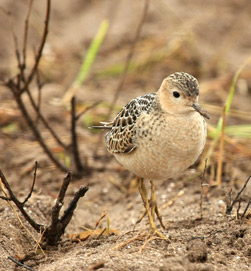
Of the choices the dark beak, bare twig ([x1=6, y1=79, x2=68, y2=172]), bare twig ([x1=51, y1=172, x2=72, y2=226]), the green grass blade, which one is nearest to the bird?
the dark beak

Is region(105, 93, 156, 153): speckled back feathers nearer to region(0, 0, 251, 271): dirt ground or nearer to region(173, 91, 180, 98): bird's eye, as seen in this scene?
region(173, 91, 180, 98): bird's eye

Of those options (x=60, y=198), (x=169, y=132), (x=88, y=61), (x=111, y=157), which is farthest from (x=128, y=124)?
(x=88, y=61)

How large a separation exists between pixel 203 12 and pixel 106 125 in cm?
552

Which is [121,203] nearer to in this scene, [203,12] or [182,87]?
[182,87]

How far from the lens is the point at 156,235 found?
4.18 meters

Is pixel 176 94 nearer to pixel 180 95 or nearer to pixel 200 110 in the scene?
pixel 180 95

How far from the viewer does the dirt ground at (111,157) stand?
3.94 metres

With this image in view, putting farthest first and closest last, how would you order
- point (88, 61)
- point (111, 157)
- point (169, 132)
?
1. point (88, 61)
2. point (111, 157)
3. point (169, 132)

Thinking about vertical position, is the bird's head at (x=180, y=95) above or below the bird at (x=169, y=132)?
above

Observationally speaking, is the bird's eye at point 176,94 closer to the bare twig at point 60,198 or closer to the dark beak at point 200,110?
the dark beak at point 200,110

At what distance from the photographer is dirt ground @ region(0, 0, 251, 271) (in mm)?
3936

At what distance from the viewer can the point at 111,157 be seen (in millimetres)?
6559

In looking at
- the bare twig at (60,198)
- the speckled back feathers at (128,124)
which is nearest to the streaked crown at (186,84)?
the speckled back feathers at (128,124)

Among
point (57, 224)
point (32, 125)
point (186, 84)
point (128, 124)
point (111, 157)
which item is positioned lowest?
point (57, 224)
